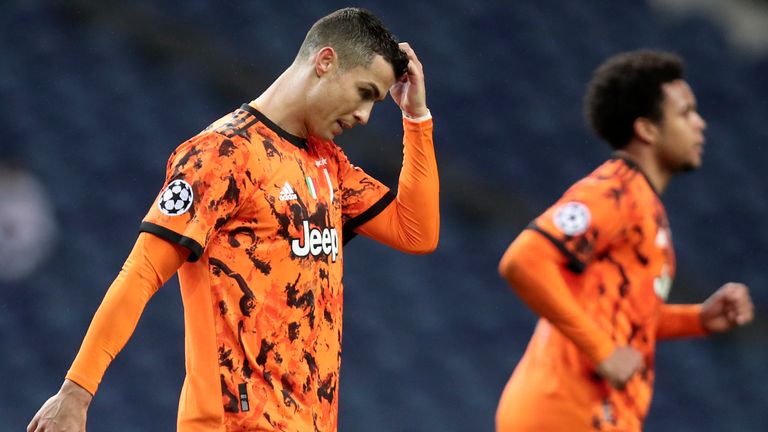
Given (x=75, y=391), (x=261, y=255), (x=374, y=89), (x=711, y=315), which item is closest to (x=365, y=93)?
(x=374, y=89)

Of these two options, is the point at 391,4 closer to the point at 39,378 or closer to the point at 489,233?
the point at 489,233

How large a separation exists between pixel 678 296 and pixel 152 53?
280 centimetres

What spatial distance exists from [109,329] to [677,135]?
137cm

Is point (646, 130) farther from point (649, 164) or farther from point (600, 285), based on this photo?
point (600, 285)

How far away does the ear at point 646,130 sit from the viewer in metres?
2.82

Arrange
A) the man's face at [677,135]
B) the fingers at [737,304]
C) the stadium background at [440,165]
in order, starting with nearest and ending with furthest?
the man's face at [677,135]
the fingers at [737,304]
the stadium background at [440,165]

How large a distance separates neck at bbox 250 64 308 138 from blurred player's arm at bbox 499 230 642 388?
0.56 meters

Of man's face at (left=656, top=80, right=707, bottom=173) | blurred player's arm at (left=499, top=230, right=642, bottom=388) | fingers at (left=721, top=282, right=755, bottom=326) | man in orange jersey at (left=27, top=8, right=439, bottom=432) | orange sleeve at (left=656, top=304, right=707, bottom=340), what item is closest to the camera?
man in orange jersey at (left=27, top=8, right=439, bottom=432)

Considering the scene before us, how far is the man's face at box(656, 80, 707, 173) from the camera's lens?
2.81 meters

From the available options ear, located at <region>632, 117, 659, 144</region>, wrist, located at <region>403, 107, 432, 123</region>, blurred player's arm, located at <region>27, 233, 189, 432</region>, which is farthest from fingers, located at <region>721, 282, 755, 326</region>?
blurred player's arm, located at <region>27, 233, 189, 432</region>

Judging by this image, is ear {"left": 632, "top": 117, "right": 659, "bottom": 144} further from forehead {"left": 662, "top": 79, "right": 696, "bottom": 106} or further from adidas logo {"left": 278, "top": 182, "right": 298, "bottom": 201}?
adidas logo {"left": 278, "top": 182, "right": 298, "bottom": 201}

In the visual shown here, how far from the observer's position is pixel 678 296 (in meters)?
5.80

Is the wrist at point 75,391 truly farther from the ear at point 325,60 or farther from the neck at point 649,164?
the neck at point 649,164

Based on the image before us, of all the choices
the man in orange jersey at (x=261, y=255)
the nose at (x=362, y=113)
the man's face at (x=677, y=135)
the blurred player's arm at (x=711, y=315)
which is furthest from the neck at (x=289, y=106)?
the blurred player's arm at (x=711, y=315)
